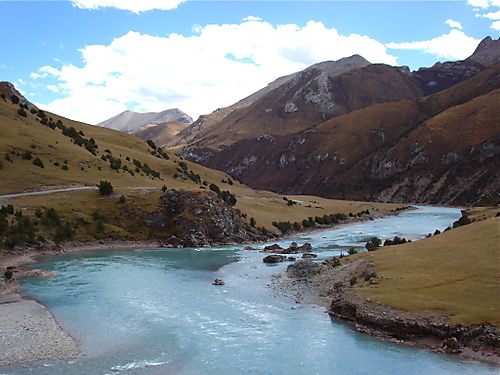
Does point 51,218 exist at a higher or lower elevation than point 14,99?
lower

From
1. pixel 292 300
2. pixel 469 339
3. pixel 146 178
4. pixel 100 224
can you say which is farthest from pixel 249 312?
pixel 146 178

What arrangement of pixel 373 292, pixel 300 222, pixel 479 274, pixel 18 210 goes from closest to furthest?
pixel 479 274
pixel 373 292
pixel 18 210
pixel 300 222

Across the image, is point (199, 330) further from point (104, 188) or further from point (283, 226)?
point (283, 226)

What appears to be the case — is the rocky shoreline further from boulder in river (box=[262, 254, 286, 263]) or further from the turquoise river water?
boulder in river (box=[262, 254, 286, 263])

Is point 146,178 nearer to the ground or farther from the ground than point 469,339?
farther from the ground

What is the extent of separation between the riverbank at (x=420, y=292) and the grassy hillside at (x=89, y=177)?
40.3 meters

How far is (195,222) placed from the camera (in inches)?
3007

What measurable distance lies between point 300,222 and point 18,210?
196ft

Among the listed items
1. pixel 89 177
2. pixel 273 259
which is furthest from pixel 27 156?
pixel 273 259

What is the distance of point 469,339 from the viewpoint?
81.3ft

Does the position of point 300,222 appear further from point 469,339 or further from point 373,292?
point 469,339

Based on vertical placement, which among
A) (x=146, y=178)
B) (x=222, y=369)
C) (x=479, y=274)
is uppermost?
(x=146, y=178)

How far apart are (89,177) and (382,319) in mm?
75202

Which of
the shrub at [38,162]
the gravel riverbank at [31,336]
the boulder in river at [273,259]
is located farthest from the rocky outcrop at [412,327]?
the shrub at [38,162]
